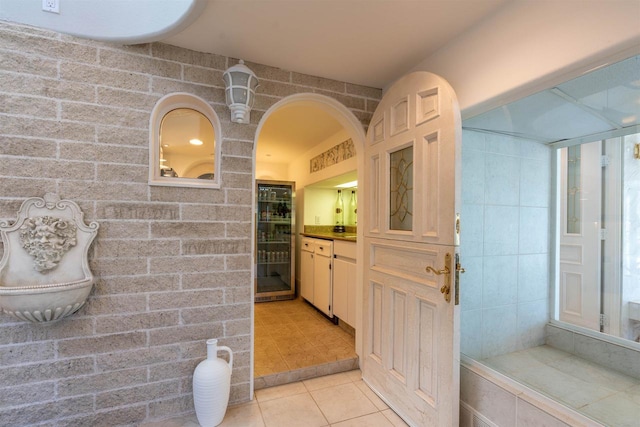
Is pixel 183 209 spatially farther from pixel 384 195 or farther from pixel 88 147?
pixel 384 195

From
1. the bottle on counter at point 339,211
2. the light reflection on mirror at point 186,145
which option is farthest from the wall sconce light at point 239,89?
the bottle on counter at point 339,211

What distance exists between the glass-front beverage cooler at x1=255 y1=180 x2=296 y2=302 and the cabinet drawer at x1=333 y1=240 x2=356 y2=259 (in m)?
1.42

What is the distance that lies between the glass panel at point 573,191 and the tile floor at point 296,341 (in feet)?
6.47

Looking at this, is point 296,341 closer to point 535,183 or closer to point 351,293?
point 351,293

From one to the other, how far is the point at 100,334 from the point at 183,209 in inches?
33.2

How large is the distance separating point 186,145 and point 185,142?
0.9 inches

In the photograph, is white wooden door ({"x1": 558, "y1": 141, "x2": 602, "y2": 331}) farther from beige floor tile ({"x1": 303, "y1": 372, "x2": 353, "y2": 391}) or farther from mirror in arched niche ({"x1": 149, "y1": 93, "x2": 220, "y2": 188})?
mirror in arched niche ({"x1": 149, "y1": 93, "x2": 220, "y2": 188})

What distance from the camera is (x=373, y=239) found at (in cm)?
210

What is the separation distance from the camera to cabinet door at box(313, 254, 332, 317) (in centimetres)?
325

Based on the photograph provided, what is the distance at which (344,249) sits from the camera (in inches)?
115

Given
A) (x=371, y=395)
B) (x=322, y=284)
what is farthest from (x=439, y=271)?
(x=322, y=284)

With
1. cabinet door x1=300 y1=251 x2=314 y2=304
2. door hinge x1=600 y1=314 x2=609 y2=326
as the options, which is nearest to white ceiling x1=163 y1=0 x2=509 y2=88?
door hinge x1=600 y1=314 x2=609 y2=326

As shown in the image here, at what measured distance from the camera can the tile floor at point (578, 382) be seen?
140cm

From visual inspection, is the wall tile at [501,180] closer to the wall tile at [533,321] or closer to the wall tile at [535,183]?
the wall tile at [535,183]
